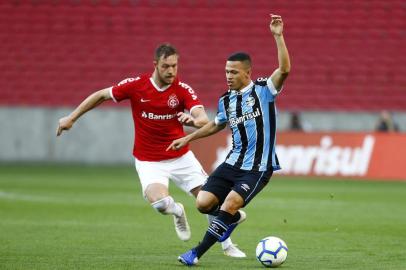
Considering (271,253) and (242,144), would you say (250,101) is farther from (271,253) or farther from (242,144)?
(271,253)

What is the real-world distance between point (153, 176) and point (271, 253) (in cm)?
196

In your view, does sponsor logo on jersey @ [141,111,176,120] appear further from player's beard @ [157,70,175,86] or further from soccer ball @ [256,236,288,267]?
soccer ball @ [256,236,288,267]

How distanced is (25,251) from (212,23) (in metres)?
18.0

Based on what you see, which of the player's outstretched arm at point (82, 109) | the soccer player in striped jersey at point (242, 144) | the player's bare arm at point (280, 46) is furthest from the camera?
the player's outstretched arm at point (82, 109)

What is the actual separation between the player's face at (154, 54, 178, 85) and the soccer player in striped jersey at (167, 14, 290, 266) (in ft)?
2.54

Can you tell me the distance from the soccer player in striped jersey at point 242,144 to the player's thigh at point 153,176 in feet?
3.07

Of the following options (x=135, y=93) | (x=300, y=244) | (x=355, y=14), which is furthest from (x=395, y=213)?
(x=355, y=14)

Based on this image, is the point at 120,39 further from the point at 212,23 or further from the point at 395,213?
the point at 395,213

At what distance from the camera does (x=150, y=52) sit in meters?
26.1

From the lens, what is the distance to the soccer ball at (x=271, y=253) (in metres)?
8.06

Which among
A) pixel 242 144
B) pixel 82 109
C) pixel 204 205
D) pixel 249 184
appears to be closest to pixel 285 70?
pixel 242 144

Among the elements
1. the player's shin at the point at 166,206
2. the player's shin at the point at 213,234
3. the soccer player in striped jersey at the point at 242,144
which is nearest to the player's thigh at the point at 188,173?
the player's shin at the point at 166,206

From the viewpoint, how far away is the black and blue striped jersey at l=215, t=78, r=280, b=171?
8.48 meters

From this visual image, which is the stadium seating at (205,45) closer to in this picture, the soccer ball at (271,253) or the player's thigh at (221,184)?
the player's thigh at (221,184)
